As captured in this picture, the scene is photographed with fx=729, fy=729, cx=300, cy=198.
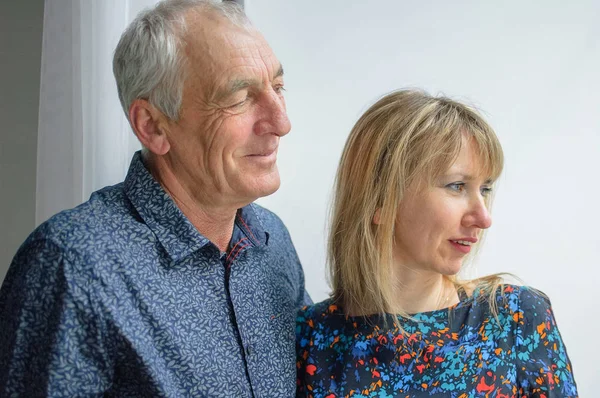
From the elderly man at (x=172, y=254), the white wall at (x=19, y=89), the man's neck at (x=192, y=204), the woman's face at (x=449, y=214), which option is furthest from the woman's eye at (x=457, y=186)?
the white wall at (x=19, y=89)

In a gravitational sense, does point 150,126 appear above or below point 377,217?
above

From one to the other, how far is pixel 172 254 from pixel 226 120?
1.10 feet

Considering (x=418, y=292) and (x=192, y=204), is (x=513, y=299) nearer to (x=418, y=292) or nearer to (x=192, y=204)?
(x=418, y=292)

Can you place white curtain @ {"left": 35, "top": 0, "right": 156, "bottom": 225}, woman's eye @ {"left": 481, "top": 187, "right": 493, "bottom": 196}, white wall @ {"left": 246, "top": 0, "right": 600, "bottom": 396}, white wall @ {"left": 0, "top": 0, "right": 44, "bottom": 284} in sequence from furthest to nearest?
white wall @ {"left": 0, "top": 0, "right": 44, "bottom": 284}
white wall @ {"left": 246, "top": 0, "right": 600, "bottom": 396}
white curtain @ {"left": 35, "top": 0, "right": 156, "bottom": 225}
woman's eye @ {"left": 481, "top": 187, "right": 493, "bottom": 196}

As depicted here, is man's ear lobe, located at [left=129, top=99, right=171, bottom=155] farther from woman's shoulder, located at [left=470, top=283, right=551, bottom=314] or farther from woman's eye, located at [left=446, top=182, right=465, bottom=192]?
woman's shoulder, located at [left=470, top=283, right=551, bottom=314]

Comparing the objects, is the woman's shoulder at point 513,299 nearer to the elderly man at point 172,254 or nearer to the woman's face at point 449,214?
the woman's face at point 449,214

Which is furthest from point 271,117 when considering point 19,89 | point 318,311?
point 19,89

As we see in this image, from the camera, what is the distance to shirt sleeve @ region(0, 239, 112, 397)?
1.46 m

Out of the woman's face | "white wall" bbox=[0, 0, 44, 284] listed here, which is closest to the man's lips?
the woman's face

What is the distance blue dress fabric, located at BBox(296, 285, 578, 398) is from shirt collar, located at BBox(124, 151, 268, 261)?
1.46ft

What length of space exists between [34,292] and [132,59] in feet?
1.90

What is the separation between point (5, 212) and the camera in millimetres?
2877

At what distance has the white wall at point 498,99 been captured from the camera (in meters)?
2.27

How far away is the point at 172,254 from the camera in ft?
5.44
